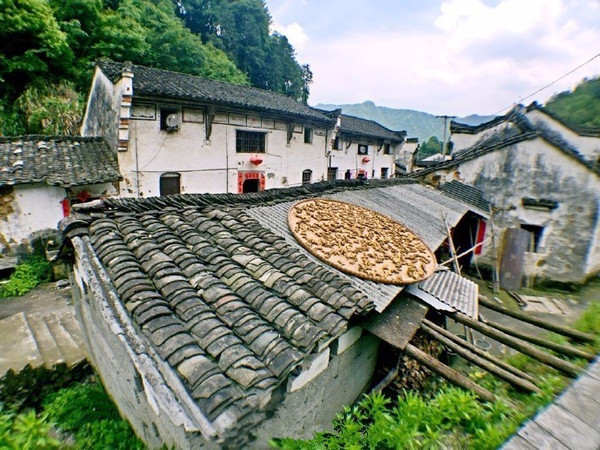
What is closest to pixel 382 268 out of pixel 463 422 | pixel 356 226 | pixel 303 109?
pixel 356 226

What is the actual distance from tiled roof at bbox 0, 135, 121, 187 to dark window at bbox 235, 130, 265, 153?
6769 millimetres

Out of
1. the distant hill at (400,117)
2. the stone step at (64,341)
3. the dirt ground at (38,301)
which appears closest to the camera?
the stone step at (64,341)

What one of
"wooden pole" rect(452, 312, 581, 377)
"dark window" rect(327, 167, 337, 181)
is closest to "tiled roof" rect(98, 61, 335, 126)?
"dark window" rect(327, 167, 337, 181)

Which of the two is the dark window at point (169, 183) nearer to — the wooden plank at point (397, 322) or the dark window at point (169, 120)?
the dark window at point (169, 120)

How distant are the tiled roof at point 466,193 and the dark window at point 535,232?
2.41 metres

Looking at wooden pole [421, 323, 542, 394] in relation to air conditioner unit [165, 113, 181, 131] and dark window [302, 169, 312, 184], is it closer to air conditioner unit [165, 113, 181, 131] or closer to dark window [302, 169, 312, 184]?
air conditioner unit [165, 113, 181, 131]

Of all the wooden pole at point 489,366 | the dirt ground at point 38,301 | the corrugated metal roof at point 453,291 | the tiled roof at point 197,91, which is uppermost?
the tiled roof at point 197,91

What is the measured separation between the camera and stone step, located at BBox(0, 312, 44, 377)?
654cm

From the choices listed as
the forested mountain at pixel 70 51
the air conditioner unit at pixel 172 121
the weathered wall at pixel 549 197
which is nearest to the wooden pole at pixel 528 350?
the weathered wall at pixel 549 197

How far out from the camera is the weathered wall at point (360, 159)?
1090 inches

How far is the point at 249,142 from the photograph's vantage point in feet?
60.4

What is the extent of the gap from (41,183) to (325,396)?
44.1 ft

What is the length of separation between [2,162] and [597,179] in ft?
80.1

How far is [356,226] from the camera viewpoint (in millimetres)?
6031
